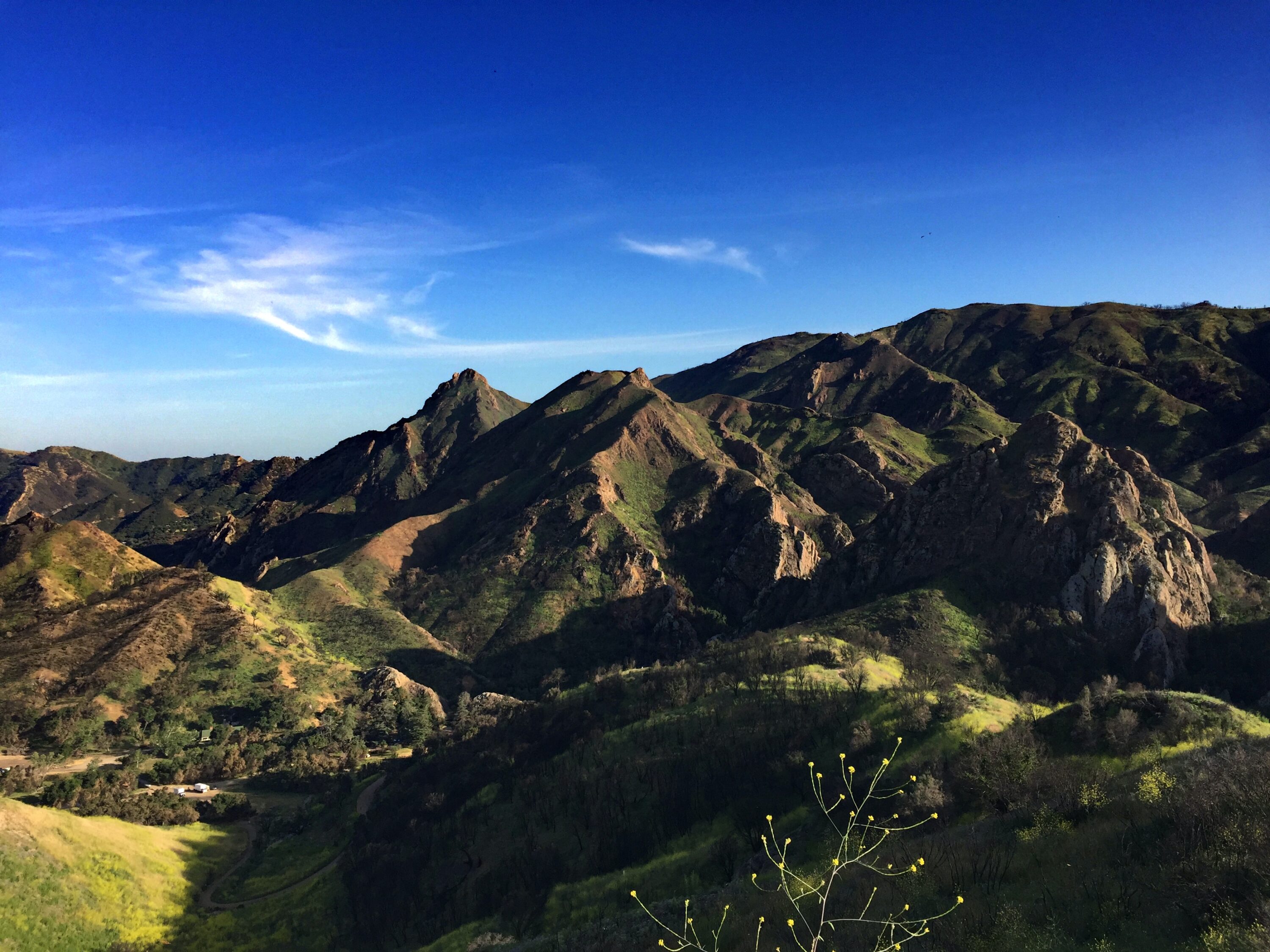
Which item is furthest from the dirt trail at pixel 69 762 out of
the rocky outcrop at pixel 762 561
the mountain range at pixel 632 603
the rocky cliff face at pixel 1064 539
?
the rocky cliff face at pixel 1064 539

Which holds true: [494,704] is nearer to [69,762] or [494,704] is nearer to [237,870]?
[237,870]

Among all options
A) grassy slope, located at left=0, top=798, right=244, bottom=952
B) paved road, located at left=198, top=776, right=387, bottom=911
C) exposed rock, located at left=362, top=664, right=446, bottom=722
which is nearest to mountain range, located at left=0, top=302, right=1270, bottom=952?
exposed rock, located at left=362, top=664, right=446, bottom=722

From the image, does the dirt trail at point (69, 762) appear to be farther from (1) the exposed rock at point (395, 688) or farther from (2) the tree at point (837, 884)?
(2) the tree at point (837, 884)

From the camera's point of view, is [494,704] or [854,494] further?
[854,494]

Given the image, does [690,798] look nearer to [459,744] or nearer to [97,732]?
[459,744]

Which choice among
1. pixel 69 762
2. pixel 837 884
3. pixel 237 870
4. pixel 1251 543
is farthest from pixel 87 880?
pixel 1251 543

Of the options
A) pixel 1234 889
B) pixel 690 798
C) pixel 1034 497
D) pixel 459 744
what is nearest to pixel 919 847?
pixel 1234 889
